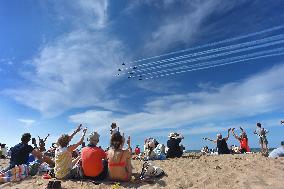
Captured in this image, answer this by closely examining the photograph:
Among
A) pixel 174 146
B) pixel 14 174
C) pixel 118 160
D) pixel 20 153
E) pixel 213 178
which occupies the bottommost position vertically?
pixel 213 178

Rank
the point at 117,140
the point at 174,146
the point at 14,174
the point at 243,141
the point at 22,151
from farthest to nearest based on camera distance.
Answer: the point at 243,141, the point at 174,146, the point at 22,151, the point at 14,174, the point at 117,140

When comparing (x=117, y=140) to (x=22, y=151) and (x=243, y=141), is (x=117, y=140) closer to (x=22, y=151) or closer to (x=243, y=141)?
(x=22, y=151)

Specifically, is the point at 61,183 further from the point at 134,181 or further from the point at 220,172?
the point at 220,172

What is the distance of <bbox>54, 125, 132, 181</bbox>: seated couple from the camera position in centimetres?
962

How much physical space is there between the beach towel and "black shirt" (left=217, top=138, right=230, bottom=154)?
10.5m

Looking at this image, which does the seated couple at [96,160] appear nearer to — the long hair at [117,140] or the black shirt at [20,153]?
the long hair at [117,140]

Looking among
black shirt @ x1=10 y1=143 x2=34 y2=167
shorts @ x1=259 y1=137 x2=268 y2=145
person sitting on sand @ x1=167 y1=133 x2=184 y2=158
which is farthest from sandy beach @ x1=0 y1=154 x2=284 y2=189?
shorts @ x1=259 y1=137 x2=268 y2=145

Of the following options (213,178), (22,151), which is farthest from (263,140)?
(22,151)

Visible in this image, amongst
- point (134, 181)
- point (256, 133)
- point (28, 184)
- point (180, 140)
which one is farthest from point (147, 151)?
point (256, 133)

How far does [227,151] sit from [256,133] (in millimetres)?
2359

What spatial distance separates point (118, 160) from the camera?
31.3 ft

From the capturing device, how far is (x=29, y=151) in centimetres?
1118

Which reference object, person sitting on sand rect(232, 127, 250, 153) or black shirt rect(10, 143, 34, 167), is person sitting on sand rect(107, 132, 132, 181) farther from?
person sitting on sand rect(232, 127, 250, 153)

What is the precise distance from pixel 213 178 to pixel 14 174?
634cm
